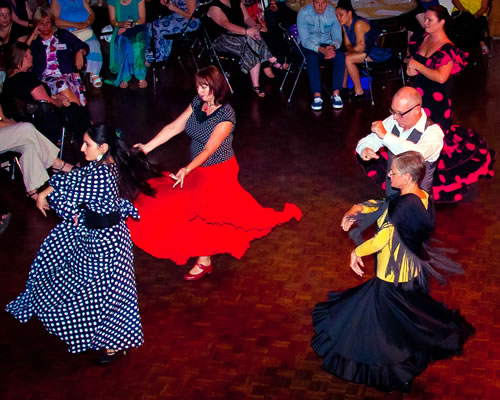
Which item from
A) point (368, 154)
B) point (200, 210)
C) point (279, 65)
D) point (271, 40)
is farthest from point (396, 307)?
point (271, 40)

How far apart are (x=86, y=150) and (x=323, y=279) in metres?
1.90

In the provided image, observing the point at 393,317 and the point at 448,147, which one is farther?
the point at 448,147

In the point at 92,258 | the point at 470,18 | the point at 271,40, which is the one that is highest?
the point at 92,258

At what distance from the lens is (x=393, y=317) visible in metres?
3.82

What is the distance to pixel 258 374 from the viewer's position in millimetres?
4191

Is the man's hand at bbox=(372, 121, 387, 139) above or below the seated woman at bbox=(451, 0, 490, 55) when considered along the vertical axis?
above

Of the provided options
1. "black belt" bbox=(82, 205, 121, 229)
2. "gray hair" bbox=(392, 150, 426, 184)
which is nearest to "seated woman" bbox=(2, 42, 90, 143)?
"black belt" bbox=(82, 205, 121, 229)

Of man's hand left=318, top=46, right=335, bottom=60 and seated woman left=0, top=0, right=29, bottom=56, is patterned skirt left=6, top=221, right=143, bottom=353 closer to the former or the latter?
seated woman left=0, top=0, right=29, bottom=56

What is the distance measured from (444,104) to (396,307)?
2.44m

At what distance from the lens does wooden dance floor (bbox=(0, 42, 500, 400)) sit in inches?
162

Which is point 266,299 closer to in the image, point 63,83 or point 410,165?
point 410,165

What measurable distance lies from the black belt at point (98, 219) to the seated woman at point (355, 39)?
4.77 m

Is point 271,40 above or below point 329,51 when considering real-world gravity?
below

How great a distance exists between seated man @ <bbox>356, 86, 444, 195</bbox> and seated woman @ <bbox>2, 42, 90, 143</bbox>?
127 inches
